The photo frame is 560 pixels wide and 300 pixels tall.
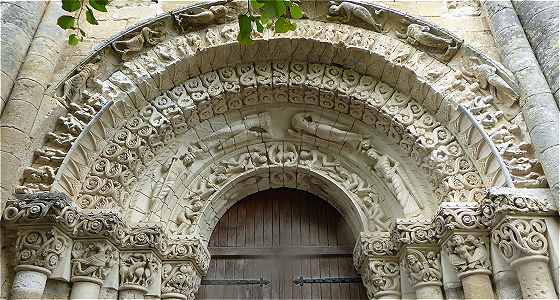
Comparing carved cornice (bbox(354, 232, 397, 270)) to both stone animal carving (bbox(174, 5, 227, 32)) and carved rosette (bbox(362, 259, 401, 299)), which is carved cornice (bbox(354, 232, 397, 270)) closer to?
carved rosette (bbox(362, 259, 401, 299))

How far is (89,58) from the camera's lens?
4.41 meters

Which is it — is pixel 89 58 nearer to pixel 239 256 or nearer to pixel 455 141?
pixel 239 256

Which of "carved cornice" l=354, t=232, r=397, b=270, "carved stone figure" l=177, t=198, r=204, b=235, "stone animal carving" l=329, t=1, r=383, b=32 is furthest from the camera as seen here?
"stone animal carving" l=329, t=1, r=383, b=32

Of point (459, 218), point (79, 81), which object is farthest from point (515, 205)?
point (79, 81)

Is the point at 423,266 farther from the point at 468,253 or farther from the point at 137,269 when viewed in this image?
the point at 137,269

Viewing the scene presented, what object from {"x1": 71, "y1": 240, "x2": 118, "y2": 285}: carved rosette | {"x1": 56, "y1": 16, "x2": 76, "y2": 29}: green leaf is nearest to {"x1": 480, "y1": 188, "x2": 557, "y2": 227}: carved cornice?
{"x1": 71, "y1": 240, "x2": 118, "y2": 285}: carved rosette

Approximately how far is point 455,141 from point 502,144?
0.41 m

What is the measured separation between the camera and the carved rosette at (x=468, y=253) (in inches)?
143

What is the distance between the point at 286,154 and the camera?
488cm

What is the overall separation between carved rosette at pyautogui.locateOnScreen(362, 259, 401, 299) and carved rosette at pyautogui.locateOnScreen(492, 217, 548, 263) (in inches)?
34.6

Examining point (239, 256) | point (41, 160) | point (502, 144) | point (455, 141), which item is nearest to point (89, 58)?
point (41, 160)

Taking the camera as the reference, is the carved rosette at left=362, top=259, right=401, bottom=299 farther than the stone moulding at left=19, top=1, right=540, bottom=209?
No

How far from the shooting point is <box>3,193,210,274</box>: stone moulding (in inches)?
139

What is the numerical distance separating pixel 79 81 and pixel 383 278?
289 centimetres
